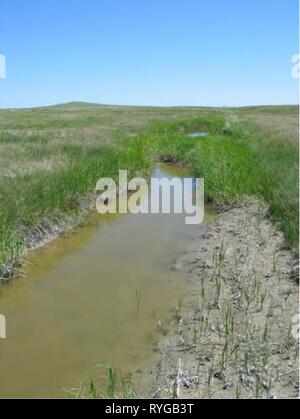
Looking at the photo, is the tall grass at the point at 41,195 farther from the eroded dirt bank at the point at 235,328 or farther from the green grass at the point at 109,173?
the eroded dirt bank at the point at 235,328

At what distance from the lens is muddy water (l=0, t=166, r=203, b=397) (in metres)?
5.89

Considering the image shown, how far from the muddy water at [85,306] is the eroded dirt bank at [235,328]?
A: 42cm

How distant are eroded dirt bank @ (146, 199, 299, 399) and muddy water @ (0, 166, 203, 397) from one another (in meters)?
0.42

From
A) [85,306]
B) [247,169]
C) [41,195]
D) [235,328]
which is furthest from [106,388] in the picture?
[247,169]

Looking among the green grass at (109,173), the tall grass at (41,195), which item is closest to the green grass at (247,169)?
the green grass at (109,173)

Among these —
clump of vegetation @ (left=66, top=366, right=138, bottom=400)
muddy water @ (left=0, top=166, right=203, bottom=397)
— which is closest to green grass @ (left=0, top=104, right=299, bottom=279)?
muddy water @ (left=0, top=166, right=203, bottom=397)

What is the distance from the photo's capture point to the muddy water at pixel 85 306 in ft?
19.3

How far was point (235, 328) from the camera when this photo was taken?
6.32m

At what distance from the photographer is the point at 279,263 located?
27.2ft

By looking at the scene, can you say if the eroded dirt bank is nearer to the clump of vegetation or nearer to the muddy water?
the clump of vegetation

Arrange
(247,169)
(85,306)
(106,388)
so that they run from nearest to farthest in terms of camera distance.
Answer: (106,388) < (85,306) < (247,169)

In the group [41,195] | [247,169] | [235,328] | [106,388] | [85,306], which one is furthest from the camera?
[247,169]

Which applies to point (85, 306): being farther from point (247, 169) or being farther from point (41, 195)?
point (247, 169)

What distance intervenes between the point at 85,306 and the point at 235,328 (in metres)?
2.58
